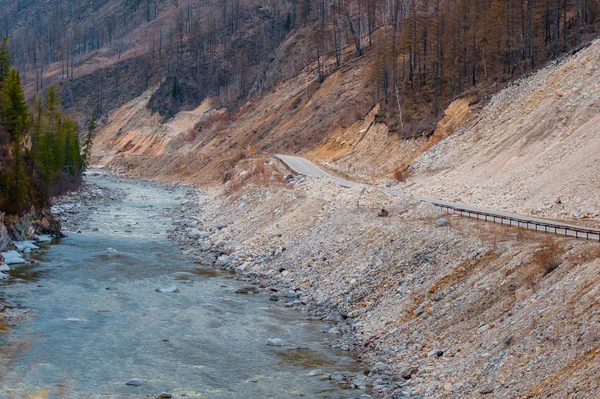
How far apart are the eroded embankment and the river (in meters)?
1.55

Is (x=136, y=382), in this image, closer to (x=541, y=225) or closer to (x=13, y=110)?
(x=541, y=225)

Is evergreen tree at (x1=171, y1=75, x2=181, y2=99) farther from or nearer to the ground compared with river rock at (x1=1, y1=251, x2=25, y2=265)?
nearer to the ground

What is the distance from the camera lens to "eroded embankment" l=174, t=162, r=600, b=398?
1467 centimetres

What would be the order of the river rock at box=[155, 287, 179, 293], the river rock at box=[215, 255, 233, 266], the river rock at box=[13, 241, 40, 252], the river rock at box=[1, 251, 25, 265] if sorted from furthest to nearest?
1. the river rock at box=[13, 241, 40, 252]
2. the river rock at box=[215, 255, 233, 266]
3. the river rock at box=[1, 251, 25, 265]
4. the river rock at box=[155, 287, 179, 293]

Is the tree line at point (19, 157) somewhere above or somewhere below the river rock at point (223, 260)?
above

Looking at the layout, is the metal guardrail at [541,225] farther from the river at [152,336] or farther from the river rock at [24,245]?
the river rock at [24,245]

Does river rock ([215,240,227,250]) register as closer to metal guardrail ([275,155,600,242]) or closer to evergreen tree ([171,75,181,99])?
metal guardrail ([275,155,600,242])

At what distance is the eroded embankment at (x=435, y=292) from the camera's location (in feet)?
48.1

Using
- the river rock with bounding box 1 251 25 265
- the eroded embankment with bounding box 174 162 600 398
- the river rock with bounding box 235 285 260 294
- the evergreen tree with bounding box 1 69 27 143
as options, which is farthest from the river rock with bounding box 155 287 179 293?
the evergreen tree with bounding box 1 69 27 143

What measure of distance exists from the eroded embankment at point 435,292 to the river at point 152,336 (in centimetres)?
155

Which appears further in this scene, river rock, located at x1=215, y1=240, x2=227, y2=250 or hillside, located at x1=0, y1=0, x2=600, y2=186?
hillside, located at x1=0, y1=0, x2=600, y2=186

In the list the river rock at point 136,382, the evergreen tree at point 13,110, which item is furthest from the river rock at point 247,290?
the evergreen tree at point 13,110

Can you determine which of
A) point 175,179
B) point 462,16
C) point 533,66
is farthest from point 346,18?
point 533,66

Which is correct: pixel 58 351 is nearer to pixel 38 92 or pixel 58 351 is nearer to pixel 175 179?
pixel 175 179
